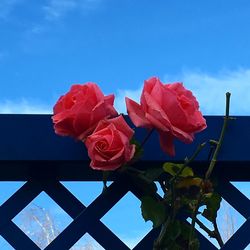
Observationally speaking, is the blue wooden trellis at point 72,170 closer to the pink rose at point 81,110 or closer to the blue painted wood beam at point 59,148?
the blue painted wood beam at point 59,148

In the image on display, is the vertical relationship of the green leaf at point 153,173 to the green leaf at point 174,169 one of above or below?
below

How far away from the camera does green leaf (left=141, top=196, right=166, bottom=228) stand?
4.25 ft

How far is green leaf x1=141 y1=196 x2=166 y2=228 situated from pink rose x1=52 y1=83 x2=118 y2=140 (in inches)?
6.0

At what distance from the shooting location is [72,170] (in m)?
1.48

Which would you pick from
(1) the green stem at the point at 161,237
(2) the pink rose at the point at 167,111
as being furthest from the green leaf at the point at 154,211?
(2) the pink rose at the point at 167,111

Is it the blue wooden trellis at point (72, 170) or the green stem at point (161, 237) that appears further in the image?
the blue wooden trellis at point (72, 170)

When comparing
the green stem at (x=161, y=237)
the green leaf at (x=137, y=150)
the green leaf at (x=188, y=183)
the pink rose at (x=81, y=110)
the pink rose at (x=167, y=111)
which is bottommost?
the green stem at (x=161, y=237)

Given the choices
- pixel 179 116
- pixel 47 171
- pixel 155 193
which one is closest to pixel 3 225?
pixel 47 171

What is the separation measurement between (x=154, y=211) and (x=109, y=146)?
0.15 meters

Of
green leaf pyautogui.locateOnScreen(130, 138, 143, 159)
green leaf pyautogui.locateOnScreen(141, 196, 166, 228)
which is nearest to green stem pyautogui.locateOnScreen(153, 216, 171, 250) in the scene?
green leaf pyautogui.locateOnScreen(141, 196, 166, 228)

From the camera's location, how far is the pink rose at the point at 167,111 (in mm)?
1235

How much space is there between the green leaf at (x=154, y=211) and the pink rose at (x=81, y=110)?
153mm

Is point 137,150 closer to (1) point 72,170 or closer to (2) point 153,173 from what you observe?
(2) point 153,173

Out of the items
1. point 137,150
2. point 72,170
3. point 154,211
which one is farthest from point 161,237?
point 72,170
